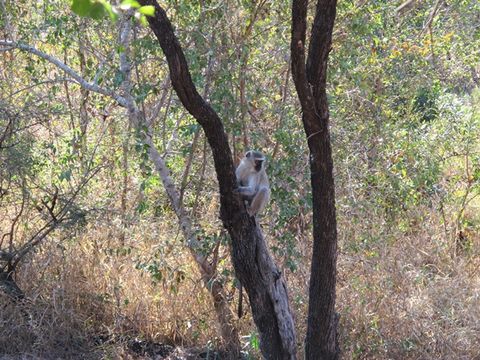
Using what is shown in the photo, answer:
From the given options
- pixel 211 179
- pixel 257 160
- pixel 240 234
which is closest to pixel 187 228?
pixel 211 179

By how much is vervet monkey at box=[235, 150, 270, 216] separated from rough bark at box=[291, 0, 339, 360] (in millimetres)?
1077

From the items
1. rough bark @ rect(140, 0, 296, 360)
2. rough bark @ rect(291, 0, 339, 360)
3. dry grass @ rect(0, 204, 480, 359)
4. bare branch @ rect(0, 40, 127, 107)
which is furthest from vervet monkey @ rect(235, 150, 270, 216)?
bare branch @ rect(0, 40, 127, 107)

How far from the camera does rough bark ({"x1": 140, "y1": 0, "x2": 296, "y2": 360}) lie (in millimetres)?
4555

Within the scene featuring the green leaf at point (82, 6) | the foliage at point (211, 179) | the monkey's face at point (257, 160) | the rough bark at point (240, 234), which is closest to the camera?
the green leaf at point (82, 6)

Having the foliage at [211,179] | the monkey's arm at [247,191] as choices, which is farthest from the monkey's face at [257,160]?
the foliage at [211,179]

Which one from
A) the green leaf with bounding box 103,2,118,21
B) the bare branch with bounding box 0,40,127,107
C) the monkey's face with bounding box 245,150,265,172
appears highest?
the bare branch with bounding box 0,40,127,107

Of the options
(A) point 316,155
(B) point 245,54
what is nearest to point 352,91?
(B) point 245,54

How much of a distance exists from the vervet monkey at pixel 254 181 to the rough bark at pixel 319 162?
108cm

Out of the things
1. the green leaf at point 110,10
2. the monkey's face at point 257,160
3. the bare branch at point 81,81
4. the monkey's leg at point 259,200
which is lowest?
the green leaf at point 110,10

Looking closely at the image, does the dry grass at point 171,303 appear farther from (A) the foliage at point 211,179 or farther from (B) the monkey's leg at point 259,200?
(B) the monkey's leg at point 259,200

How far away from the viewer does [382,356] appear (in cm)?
735

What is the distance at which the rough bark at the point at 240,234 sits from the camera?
14.9ft

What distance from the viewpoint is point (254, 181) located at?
6418 millimetres

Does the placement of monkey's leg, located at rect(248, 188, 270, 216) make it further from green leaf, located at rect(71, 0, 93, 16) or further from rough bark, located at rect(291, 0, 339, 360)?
green leaf, located at rect(71, 0, 93, 16)
